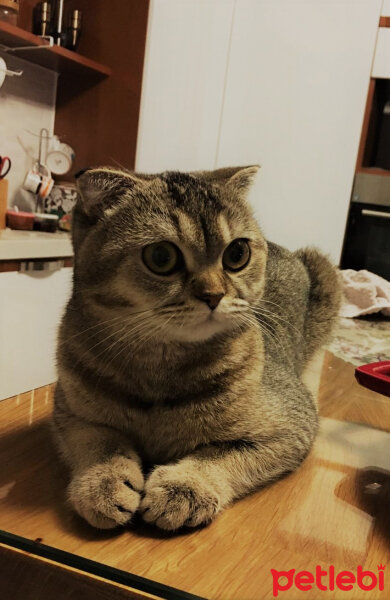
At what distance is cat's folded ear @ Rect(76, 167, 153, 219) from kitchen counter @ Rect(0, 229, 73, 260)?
3.08ft

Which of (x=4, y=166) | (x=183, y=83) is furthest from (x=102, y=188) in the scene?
(x=183, y=83)

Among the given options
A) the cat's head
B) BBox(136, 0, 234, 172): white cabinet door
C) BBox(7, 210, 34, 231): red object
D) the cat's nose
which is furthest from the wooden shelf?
the cat's nose

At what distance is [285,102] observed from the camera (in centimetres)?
296

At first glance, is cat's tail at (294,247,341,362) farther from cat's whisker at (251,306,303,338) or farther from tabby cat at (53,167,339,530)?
tabby cat at (53,167,339,530)

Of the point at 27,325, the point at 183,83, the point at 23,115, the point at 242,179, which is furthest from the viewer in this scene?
the point at 183,83

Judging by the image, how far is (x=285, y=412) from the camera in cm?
82

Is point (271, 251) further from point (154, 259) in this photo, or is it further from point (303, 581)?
point (303, 581)

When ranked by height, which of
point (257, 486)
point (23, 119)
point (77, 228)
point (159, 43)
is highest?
point (159, 43)

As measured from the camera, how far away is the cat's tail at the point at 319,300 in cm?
140

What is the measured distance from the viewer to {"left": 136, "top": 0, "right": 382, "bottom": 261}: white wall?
282cm

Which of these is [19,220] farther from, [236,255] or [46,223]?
[236,255]

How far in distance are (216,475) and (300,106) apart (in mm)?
2627

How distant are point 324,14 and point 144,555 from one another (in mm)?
2951

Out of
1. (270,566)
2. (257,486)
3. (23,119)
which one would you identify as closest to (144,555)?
(270,566)
